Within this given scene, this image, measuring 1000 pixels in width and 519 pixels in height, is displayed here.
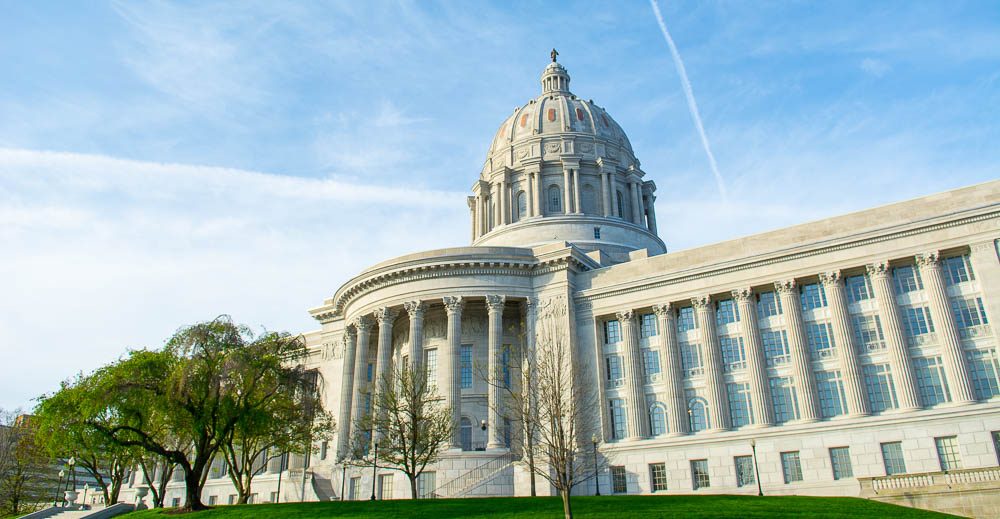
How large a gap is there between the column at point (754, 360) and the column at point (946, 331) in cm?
852

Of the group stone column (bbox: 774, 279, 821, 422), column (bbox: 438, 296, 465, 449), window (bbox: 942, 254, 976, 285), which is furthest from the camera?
column (bbox: 438, 296, 465, 449)

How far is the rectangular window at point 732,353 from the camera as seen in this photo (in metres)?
41.0

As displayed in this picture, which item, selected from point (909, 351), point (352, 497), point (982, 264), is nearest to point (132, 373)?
point (352, 497)

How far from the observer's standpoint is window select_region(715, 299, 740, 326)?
139 ft

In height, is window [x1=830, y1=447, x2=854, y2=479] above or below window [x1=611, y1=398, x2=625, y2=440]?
below

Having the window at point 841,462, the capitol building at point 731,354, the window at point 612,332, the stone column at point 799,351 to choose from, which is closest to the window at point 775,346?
the capitol building at point 731,354

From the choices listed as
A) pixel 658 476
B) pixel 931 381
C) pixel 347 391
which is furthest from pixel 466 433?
pixel 931 381

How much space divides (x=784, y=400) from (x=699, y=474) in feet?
20.0

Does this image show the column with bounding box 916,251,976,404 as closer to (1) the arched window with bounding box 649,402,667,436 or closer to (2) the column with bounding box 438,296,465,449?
(1) the arched window with bounding box 649,402,667,436

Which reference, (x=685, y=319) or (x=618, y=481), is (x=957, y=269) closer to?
(x=685, y=319)

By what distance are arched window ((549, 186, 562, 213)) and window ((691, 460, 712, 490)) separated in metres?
28.7

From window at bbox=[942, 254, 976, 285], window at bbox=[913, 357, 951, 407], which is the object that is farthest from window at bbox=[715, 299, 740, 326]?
window at bbox=[942, 254, 976, 285]

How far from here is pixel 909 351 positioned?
36438 millimetres

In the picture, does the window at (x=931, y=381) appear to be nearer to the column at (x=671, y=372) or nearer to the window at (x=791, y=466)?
the window at (x=791, y=466)
